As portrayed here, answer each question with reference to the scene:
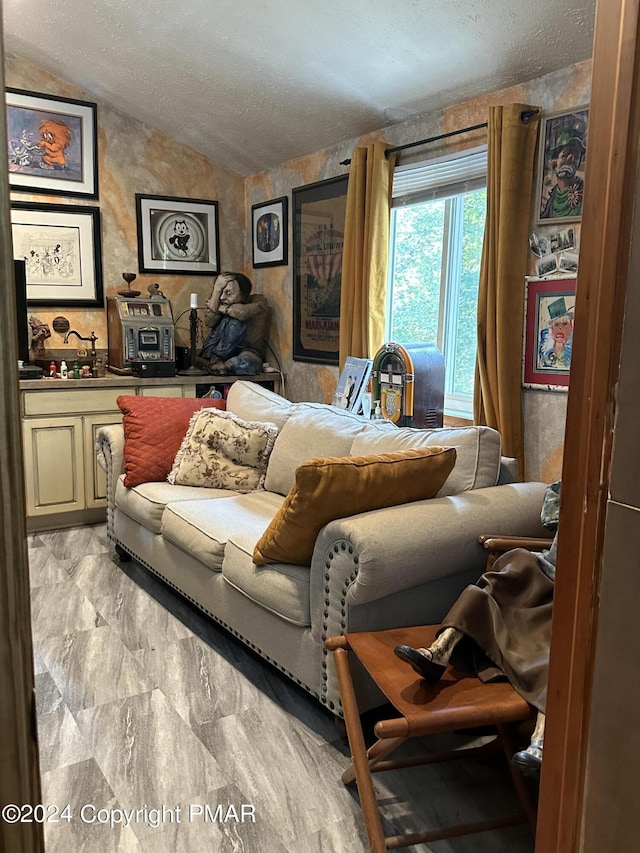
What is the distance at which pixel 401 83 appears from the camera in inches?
129

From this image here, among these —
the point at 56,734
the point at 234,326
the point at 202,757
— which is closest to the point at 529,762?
the point at 202,757

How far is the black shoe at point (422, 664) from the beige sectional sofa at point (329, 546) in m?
0.31

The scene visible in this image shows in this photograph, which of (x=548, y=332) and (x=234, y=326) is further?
(x=234, y=326)

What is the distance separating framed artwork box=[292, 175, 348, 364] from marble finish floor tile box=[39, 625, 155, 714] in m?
2.21

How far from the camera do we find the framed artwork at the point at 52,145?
4219 millimetres

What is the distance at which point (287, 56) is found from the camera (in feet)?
11.0

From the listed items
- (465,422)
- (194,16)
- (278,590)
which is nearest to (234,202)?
(194,16)

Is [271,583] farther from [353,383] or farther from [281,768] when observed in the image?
[353,383]

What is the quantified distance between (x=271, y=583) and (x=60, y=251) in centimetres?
307

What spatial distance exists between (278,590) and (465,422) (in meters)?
1.59

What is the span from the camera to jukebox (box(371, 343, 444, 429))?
3.38 metres

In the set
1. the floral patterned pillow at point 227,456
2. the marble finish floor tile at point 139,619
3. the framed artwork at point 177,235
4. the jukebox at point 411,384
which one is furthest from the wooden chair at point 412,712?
the framed artwork at point 177,235

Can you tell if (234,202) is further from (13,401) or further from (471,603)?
(13,401)

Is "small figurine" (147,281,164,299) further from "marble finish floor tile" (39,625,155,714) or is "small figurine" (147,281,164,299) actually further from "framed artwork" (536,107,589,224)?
"framed artwork" (536,107,589,224)
